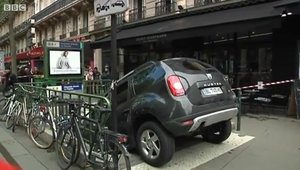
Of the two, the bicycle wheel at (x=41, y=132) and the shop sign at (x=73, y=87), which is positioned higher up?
the shop sign at (x=73, y=87)

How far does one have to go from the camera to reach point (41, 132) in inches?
310

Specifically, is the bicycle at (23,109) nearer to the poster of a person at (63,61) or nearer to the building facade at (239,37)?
the poster of a person at (63,61)

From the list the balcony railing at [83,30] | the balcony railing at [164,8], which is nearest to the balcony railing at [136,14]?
the balcony railing at [164,8]

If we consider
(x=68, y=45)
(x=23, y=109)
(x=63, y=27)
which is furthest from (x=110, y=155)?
(x=63, y=27)

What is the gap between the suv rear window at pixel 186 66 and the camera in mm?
6168

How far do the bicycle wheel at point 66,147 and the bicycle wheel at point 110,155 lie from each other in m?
0.54

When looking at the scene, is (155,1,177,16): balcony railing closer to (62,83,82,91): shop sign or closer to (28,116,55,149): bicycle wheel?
(62,83,82,91): shop sign

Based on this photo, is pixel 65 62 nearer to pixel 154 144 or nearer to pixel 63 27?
pixel 154 144

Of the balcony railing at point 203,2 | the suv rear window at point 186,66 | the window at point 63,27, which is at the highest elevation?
the window at point 63,27

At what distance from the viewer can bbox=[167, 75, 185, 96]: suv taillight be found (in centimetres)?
578

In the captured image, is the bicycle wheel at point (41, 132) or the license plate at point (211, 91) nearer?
the license plate at point (211, 91)

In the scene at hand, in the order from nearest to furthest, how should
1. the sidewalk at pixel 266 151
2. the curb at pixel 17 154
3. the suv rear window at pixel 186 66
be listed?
the sidewalk at pixel 266 151, the suv rear window at pixel 186 66, the curb at pixel 17 154

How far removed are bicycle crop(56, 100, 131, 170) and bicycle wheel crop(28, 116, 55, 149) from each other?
3.21 feet

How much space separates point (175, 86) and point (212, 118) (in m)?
0.76
